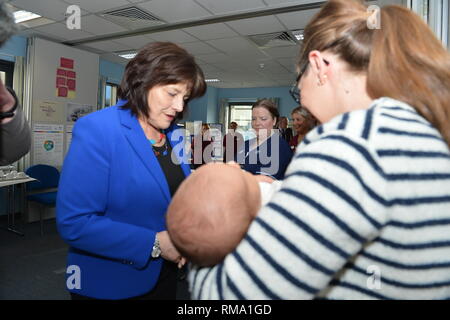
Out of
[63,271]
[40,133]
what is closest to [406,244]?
[63,271]

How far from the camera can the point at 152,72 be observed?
4.39 feet

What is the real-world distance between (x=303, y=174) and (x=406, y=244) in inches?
8.6

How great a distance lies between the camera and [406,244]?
0.54 m

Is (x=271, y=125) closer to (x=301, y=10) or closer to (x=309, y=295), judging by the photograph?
(x=301, y=10)

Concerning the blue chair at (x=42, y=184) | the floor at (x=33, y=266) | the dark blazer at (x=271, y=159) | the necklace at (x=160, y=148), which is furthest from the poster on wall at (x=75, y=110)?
the necklace at (x=160, y=148)

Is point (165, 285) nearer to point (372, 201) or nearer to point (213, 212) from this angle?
point (213, 212)

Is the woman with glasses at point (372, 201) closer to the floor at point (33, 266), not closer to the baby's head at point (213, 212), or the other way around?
the baby's head at point (213, 212)

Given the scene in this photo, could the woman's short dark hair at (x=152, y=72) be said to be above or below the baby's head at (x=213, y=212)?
above

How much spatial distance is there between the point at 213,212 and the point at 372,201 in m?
0.27

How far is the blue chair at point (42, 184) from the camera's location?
15.7ft

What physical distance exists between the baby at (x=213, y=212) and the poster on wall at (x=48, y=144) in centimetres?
581

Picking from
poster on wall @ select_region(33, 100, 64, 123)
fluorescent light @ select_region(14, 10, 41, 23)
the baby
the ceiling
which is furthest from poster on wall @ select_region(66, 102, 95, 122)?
the baby

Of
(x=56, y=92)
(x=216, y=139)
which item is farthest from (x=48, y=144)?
(x=216, y=139)

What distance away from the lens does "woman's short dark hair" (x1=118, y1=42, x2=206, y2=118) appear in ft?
4.39
